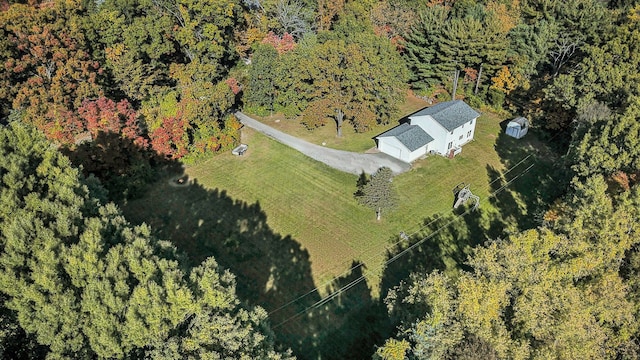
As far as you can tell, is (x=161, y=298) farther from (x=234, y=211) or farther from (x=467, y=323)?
(x=234, y=211)

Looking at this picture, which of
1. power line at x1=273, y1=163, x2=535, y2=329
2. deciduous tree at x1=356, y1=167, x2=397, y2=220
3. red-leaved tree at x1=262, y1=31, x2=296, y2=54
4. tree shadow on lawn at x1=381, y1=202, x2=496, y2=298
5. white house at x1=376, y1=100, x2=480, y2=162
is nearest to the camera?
power line at x1=273, y1=163, x2=535, y2=329

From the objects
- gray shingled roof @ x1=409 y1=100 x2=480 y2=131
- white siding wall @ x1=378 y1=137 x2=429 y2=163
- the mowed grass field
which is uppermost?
gray shingled roof @ x1=409 y1=100 x2=480 y2=131

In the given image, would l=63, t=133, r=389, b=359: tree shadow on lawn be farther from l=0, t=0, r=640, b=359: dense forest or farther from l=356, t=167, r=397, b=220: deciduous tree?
l=356, t=167, r=397, b=220: deciduous tree

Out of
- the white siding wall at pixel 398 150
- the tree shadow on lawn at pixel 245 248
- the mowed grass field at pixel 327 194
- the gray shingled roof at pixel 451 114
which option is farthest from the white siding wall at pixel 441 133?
the tree shadow on lawn at pixel 245 248

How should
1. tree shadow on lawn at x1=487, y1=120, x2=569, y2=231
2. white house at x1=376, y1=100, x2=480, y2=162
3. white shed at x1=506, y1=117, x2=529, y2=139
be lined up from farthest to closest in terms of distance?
1. white shed at x1=506, y1=117, x2=529, y2=139
2. white house at x1=376, y1=100, x2=480, y2=162
3. tree shadow on lawn at x1=487, y1=120, x2=569, y2=231

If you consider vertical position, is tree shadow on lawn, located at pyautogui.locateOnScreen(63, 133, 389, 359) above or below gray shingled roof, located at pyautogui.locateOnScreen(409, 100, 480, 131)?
below

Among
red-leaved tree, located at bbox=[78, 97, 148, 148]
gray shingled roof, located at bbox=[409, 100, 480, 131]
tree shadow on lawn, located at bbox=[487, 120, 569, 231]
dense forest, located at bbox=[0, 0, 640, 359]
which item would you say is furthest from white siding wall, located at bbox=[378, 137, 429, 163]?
red-leaved tree, located at bbox=[78, 97, 148, 148]

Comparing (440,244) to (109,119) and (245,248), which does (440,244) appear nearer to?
(245,248)

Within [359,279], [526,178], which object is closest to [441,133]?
[526,178]
